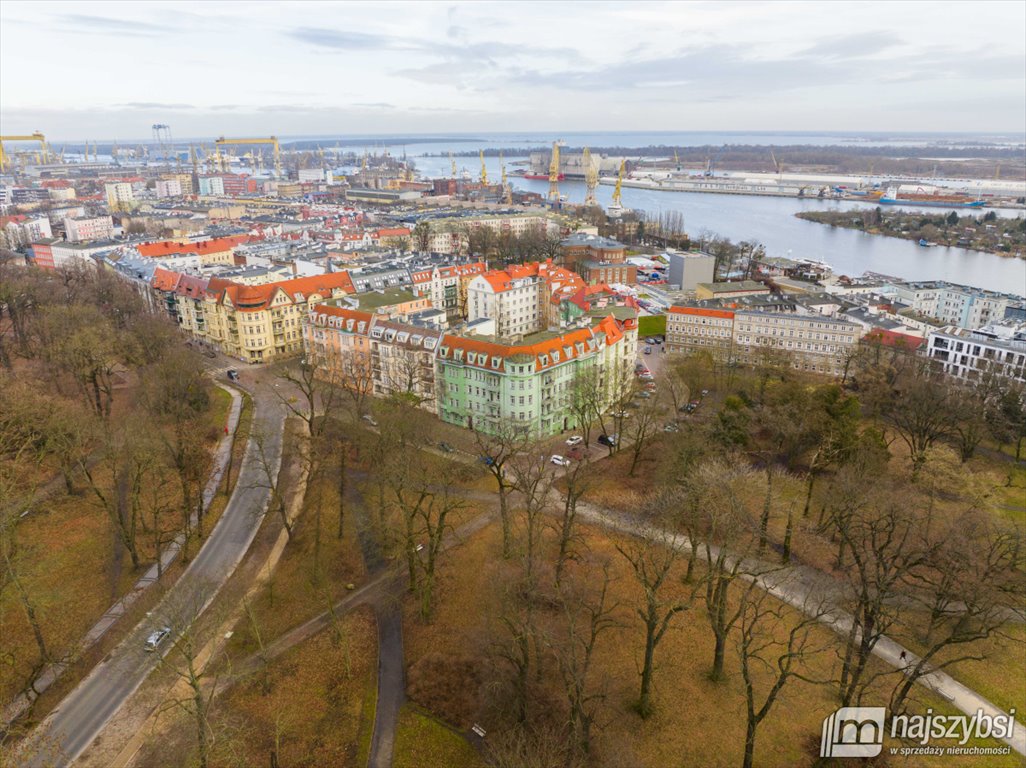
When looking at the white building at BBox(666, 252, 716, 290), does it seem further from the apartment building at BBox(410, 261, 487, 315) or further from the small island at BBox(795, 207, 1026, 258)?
the small island at BBox(795, 207, 1026, 258)

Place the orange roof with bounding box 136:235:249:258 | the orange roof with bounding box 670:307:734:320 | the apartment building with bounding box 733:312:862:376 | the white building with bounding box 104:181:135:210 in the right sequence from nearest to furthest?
the apartment building with bounding box 733:312:862:376, the orange roof with bounding box 670:307:734:320, the orange roof with bounding box 136:235:249:258, the white building with bounding box 104:181:135:210

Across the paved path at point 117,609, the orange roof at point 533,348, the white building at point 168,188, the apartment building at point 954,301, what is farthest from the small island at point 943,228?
the white building at point 168,188

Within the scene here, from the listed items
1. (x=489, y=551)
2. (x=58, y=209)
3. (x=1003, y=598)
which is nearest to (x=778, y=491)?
(x=1003, y=598)

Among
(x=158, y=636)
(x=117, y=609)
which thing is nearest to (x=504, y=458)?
(x=158, y=636)

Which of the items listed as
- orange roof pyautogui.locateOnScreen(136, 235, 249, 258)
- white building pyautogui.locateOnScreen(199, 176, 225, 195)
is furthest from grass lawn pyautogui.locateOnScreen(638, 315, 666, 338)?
white building pyautogui.locateOnScreen(199, 176, 225, 195)

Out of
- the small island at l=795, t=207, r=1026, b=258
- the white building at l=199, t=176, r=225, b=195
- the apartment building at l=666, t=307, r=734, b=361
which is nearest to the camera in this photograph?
the apartment building at l=666, t=307, r=734, b=361
